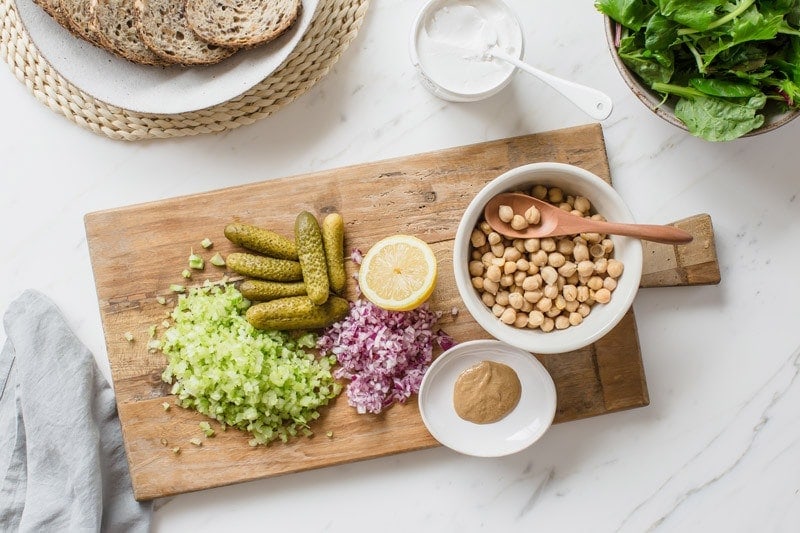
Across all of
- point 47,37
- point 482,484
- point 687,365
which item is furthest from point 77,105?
point 687,365

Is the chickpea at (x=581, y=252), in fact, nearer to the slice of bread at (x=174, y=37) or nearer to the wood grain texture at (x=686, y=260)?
the wood grain texture at (x=686, y=260)

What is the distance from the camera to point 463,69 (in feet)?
5.66

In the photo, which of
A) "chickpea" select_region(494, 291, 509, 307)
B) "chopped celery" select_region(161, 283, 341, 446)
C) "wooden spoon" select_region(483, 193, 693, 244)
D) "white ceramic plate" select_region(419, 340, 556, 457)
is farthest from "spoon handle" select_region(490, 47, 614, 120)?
"chopped celery" select_region(161, 283, 341, 446)

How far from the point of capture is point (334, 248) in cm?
170

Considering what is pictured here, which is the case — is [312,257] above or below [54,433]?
above

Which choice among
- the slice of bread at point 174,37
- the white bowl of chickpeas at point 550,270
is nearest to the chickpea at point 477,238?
the white bowl of chickpeas at point 550,270

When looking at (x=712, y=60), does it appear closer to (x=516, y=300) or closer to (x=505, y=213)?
(x=505, y=213)

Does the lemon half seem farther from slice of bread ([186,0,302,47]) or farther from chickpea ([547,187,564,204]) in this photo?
slice of bread ([186,0,302,47])

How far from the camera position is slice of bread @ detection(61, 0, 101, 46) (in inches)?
64.9

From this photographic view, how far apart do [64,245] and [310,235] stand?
69cm

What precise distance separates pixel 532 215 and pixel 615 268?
0.70 feet

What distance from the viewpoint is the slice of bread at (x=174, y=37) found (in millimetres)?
1653

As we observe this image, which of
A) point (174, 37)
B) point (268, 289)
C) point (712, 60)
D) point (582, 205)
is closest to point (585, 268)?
point (582, 205)

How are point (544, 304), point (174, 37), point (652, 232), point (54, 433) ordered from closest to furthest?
1. point (652, 232)
2. point (544, 304)
3. point (174, 37)
4. point (54, 433)
